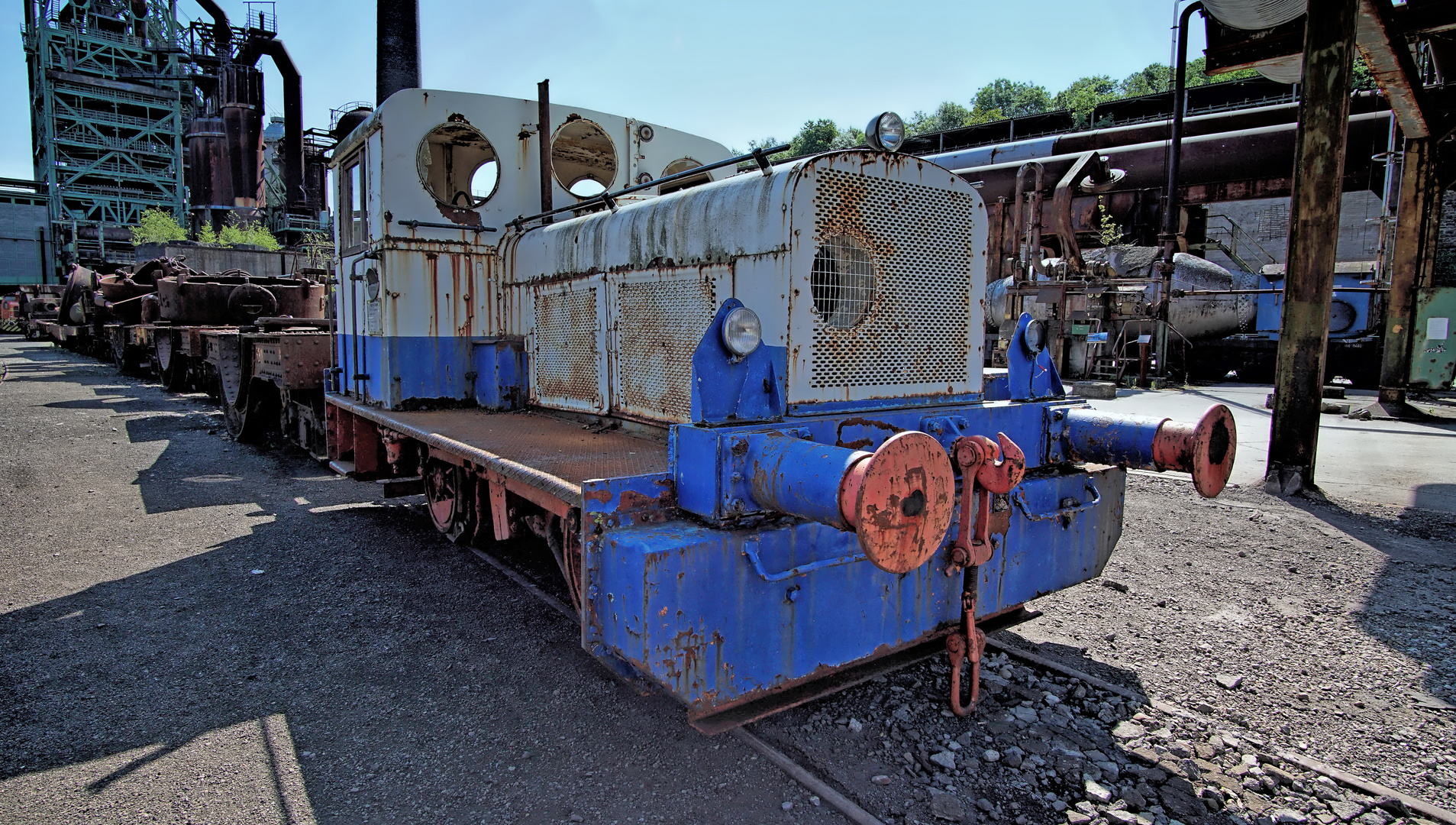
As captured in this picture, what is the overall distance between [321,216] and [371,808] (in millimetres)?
Answer: 50756

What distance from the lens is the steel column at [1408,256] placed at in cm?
1048

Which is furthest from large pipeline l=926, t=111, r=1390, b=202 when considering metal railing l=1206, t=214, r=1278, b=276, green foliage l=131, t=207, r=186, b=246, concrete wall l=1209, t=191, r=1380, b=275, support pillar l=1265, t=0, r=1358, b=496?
green foliage l=131, t=207, r=186, b=246

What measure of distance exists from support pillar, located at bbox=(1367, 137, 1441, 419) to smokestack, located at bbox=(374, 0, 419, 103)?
14710mm

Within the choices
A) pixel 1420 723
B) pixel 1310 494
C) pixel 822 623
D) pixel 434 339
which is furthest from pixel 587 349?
pixel 1310 494

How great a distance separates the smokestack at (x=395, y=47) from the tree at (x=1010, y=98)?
6584 centimetres

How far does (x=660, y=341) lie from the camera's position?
3.65 m

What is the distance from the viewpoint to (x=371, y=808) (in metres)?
2.41

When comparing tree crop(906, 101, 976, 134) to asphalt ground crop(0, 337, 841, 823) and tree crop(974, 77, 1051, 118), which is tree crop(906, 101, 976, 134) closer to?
tree crop(974, 77, 1051, 118)

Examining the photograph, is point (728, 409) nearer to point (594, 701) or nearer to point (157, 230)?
point (594, 701)

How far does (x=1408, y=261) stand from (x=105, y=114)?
6311 centimetres

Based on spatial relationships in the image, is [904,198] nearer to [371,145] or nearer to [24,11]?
[371,145]

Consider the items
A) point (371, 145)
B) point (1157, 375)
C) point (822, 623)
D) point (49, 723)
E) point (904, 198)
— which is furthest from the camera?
point (1157, 375)

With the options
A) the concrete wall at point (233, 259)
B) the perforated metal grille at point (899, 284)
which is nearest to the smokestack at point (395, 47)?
the perforated metal grille at point (899, 284)

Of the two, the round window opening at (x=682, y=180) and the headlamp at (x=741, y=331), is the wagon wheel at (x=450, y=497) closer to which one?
the round window opening at (x=682, y=180)
